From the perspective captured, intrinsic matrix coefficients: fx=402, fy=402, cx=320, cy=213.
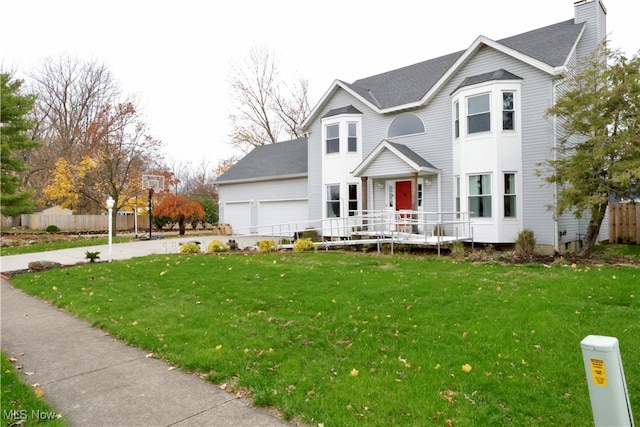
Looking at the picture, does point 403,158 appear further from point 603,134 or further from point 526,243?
point 603,134

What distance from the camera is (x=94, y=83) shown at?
38438 millimetres

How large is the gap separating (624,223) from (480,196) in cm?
684

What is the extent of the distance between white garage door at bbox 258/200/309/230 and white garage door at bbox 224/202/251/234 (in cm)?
104

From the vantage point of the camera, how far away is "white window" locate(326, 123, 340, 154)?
18.4 m

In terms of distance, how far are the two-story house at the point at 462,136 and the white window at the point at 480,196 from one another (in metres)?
0.03

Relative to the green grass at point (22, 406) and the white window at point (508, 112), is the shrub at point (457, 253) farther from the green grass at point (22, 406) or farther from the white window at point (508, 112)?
the green grass at point (22, 406)

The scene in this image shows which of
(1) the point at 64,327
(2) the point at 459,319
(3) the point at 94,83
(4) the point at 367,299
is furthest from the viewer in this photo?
(3) the point at 94,83

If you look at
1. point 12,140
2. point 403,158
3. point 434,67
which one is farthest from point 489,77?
point 12,140

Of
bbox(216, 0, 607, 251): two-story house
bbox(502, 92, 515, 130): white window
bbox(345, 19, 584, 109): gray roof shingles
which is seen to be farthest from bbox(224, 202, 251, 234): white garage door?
bbox(502, 92, 515, 130): white window

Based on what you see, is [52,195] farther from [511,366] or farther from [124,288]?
[511,366]

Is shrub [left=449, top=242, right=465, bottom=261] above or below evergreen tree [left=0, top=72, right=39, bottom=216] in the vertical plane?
below

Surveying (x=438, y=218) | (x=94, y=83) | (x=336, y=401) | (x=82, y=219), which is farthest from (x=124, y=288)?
(x=94, y=83)

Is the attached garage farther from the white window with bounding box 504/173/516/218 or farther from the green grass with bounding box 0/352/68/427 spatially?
the green grass with bounding box 0/352/68/427

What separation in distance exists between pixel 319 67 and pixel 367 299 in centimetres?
3220
